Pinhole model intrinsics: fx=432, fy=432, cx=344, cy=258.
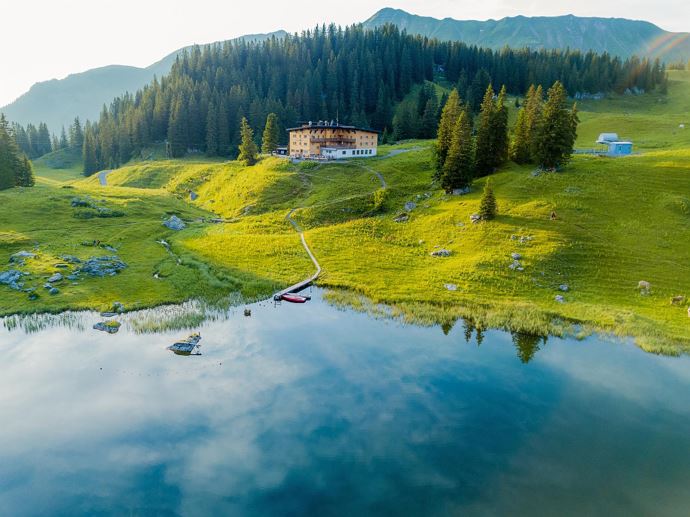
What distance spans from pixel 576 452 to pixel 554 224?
40.3 m

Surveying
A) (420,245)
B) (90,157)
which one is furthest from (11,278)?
(90,157)

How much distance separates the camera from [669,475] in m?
25.8

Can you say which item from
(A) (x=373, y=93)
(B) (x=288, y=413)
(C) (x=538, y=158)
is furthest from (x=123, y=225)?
(A) (x=373, y=93)

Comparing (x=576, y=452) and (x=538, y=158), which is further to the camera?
(x=538, y=158)

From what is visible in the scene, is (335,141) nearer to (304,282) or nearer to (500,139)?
(500,139)

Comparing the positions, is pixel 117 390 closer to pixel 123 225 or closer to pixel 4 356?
pixel 4 356

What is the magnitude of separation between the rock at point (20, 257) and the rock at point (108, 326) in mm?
21394

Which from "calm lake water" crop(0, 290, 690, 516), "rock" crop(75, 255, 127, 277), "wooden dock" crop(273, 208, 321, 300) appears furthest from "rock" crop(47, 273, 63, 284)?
"wooden dock" crop(273, 208, 321, 300)

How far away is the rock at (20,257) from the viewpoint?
56.6 meters

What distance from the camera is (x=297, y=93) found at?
6619 inches

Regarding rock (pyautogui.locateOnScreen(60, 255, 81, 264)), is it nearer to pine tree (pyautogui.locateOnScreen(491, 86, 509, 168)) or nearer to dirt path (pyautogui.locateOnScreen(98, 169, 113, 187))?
pine tree (pyautogui.locateOnScreen(491, 86, 509, 168))

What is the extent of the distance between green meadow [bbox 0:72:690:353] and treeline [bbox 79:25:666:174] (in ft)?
203

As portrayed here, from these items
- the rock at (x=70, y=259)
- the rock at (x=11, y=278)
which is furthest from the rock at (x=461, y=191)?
the rock at (x=11, y=278)

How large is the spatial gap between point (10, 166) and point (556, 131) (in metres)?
113
